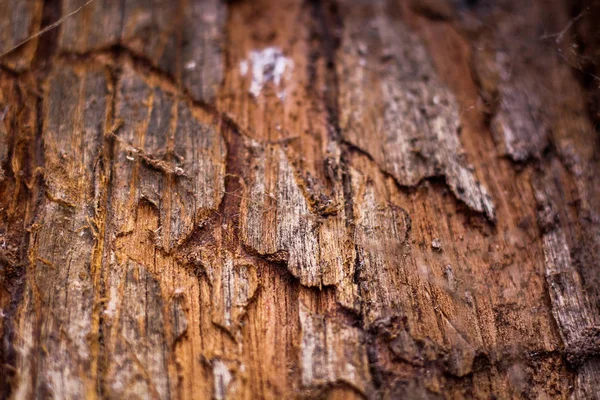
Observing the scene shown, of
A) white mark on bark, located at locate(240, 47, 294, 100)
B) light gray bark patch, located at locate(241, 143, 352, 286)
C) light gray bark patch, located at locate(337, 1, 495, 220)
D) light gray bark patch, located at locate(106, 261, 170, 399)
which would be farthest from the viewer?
white mark on bark, located at locate(240, 47, 294, 100)

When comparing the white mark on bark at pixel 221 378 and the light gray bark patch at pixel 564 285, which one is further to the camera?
the light gray bark patch at pixel 564 285

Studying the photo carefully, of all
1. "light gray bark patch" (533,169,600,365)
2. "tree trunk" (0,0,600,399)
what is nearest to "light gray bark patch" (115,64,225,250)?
"tree trunk" (0,0,600,399)

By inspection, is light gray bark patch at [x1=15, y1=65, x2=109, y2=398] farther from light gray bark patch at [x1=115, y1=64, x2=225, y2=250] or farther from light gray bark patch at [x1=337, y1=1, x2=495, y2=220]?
light gray bark patch at [x1=337, y1=1, x2=495, y2=220]

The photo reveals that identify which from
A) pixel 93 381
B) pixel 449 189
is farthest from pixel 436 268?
pixel 93 381

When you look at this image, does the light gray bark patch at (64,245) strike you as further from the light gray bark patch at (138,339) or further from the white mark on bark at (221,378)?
the white mark on bark at (221,378)

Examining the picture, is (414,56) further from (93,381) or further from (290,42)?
(93,381)

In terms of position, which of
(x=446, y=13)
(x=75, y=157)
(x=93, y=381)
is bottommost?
(x=93, y=381)

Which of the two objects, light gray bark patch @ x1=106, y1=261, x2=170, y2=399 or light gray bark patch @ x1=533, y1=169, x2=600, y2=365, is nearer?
light gray bark patch @ x1=106, y1=261, x2=170, y2=399

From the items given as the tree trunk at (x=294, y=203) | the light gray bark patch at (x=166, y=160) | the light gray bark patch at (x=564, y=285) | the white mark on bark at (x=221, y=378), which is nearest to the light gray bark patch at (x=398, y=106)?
the tree trunk at (x=294, y=203)
